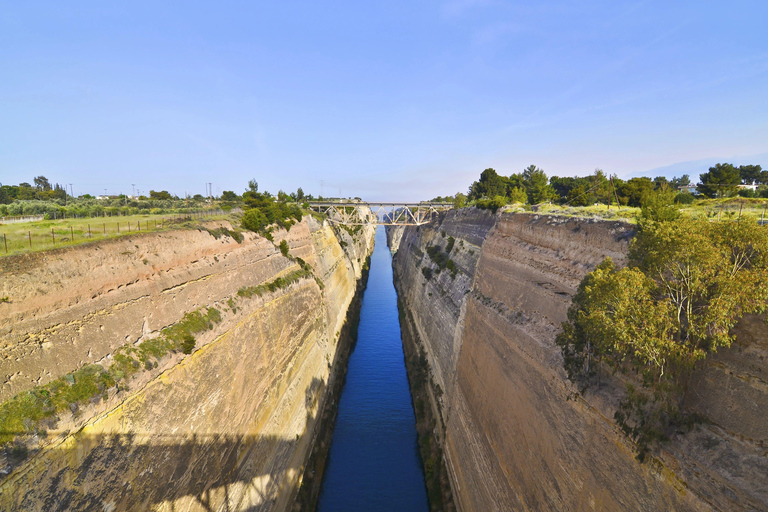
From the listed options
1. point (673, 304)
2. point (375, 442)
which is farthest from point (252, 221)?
point (673, 304)

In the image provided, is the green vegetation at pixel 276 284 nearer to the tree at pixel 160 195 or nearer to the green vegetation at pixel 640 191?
the green vegetation at pixel 640 191

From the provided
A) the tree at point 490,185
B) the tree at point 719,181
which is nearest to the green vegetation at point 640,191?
the tree at point 719,181

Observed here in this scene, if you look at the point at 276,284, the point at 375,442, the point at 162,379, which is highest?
the point at 276,284

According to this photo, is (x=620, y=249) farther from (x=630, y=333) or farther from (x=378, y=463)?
(x=378, y=463)

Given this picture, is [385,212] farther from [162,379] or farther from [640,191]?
[162,379]

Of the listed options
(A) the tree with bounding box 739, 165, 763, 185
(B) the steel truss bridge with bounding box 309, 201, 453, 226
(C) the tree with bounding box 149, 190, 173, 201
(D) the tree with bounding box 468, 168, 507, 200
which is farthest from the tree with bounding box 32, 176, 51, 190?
(A) the tree with bounding box 739, 165, 763, 185
